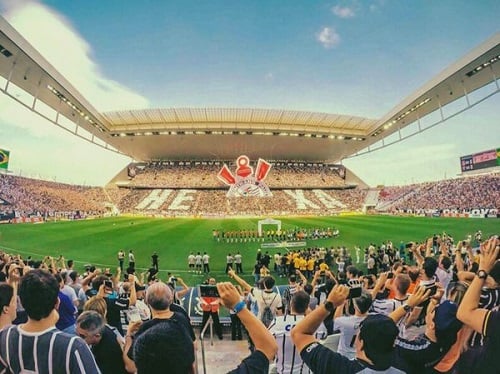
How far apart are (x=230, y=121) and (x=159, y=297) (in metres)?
49.3

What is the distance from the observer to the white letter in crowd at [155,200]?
6089 centimetres

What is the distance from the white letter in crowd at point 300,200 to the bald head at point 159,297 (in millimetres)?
58851

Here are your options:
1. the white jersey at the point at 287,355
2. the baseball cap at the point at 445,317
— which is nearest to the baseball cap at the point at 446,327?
the baseball cap at the point at 445,317

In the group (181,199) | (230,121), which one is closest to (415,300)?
(230,121)

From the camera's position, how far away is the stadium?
917 inches

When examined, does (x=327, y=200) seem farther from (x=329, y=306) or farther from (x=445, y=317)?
(x=329, y=306)

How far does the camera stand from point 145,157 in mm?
70688

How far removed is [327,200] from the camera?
66.4 metres

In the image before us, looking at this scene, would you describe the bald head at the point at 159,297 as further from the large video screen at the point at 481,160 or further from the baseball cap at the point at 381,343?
the large video screen at the point at 481,160

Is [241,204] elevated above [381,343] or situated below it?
above

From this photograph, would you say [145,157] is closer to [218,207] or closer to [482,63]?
[218,207]

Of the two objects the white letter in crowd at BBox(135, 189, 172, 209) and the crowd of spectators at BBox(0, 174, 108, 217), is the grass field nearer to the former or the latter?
the crowd of spectators at BBox(0, 174, 108, 217)

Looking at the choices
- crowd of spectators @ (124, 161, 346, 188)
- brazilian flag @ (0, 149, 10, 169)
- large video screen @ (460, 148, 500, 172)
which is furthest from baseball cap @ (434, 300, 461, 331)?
large video screen @ (460, 148, 500, 172)

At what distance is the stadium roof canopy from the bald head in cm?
2137
